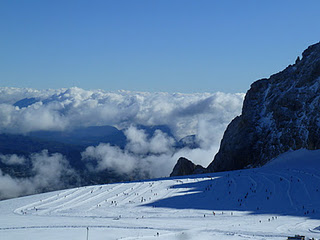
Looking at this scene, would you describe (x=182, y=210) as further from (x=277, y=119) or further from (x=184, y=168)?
(x=184, y=168)

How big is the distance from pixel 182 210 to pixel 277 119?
5471 centimetres

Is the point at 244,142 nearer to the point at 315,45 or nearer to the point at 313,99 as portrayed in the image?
the point at 313,99

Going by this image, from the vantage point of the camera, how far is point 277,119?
307 feet

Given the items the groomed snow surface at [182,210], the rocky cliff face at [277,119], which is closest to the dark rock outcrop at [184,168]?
the rocky cliff face at [277,119]

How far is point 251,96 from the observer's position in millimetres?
108688

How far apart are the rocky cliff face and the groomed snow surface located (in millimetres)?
14155

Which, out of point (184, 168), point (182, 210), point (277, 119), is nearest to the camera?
point (182, 210)

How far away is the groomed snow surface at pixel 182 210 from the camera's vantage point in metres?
34.3

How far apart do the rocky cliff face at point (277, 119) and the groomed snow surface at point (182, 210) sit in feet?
46.4

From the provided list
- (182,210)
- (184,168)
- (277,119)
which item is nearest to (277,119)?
(277,119)

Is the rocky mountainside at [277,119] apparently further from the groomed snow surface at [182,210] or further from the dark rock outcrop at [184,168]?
the groomed snow surface at [182,210]

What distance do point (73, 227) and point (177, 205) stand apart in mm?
16785

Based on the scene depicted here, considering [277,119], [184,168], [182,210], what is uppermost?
[277,119]

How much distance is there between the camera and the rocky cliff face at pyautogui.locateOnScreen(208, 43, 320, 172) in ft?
284
